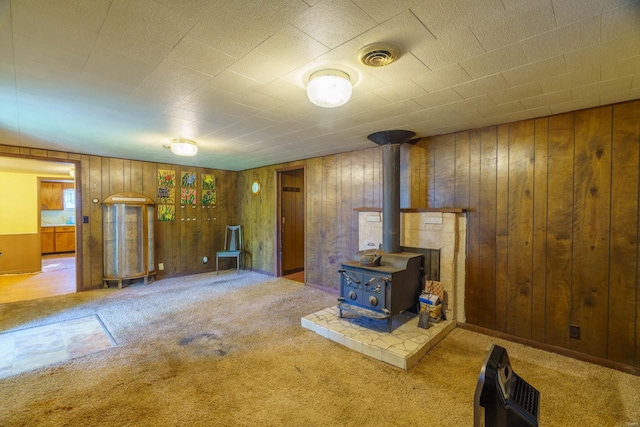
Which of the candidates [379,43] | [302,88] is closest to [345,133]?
[302,88]

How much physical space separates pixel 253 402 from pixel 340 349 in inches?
38.6

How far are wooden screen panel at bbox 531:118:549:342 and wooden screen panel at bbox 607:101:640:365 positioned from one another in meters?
0.44

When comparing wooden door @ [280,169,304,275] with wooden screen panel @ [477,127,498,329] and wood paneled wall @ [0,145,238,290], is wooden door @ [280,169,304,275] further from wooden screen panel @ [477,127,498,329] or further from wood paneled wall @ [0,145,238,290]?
wooden screen panel @ [477,127,498,329]

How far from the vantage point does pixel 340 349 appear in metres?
2.65

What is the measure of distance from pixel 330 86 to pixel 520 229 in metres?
2.38

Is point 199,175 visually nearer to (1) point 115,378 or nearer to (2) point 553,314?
(1) point 115,378

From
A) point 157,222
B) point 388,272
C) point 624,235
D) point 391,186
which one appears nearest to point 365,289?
point 388,272

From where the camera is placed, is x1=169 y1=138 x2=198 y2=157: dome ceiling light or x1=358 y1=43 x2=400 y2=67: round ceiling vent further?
x1=169 y1=138 x2=198 y2=157: dome ceiling light

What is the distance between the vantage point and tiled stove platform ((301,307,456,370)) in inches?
95.3

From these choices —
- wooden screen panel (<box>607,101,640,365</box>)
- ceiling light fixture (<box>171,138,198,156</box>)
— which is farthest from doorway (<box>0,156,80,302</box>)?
wooden screen panel (<box>607,101,640,365</box>)

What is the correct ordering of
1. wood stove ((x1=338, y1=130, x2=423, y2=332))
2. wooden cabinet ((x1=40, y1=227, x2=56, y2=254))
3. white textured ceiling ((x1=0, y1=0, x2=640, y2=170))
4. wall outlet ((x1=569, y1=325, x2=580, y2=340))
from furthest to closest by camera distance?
1. wooden cabinet ((x1=40, y1=227, x2=56, y2=254))
2. wood stove ((x1=338, y1=130, x2=423, y2=332))
3. wall outlet ((x1=569, y1=325, x2=580, y2=340))
4. white textured ceiling ((x1=0, y1=0, x2=640, y2=170))

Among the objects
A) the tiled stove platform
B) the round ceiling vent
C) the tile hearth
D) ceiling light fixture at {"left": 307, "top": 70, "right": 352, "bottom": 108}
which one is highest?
the round ceiling vent

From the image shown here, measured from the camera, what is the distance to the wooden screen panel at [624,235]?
2.27 metres

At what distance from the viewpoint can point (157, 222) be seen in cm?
524
